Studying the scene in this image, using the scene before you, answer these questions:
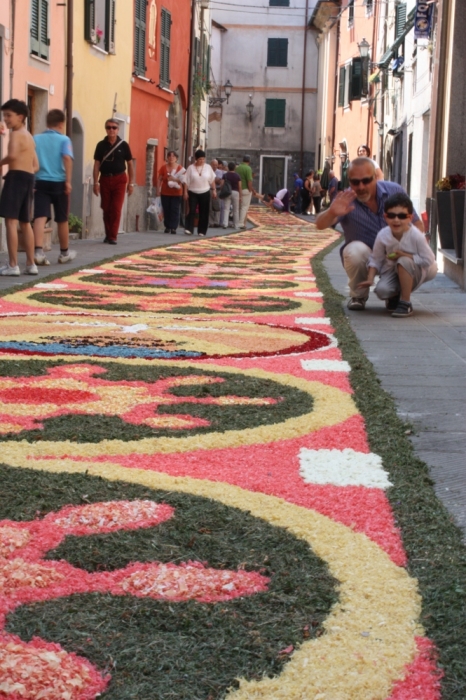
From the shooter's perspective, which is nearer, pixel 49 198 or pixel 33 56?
pixel 49 198

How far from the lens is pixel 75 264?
41.2 ft

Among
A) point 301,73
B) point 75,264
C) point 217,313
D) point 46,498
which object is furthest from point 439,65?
point 301,73

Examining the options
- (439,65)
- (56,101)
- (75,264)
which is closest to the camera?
(75,264)

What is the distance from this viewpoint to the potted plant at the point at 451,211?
467 inches

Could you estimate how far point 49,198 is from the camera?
1225 cm

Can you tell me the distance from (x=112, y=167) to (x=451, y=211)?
5858mm

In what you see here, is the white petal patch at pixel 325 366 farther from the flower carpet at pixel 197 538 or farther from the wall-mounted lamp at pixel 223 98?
the wall-mounted lamp at pixel 223 98

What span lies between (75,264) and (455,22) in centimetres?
539

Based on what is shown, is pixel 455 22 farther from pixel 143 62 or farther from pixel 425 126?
pixel 143 62

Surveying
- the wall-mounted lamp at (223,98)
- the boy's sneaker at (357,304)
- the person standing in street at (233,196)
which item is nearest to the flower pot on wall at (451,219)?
the boy's sneaker at (357,304)

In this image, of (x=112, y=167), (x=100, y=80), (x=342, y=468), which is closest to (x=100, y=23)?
(x=100, y=80)

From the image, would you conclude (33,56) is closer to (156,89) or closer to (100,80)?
(100,80)

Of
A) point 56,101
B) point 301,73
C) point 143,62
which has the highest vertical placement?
point 301,73

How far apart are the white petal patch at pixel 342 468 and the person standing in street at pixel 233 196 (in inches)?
904
